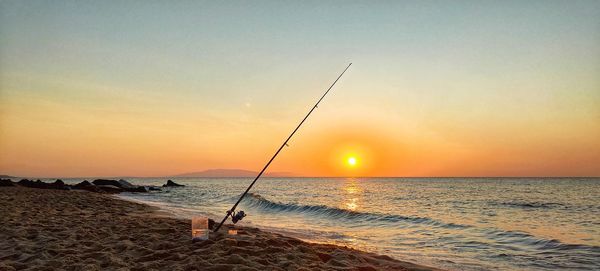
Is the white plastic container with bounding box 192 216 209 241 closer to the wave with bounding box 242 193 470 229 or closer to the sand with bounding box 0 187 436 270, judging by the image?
the sand with bounding box 0 187 436 270

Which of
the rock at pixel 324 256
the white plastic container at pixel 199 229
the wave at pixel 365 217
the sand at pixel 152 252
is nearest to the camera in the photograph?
the sand at pixel 152 252

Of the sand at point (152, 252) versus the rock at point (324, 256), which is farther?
the rock at point (324, 256)

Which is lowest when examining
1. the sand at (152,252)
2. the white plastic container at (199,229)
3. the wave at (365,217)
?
the wave at (365,217)

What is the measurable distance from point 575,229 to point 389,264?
43.3ft

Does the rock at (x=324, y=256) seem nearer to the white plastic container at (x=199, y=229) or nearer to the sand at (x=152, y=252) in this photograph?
the sand at (x=152, y=252)

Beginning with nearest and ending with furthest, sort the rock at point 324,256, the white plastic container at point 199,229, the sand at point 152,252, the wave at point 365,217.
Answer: the sand at point 152,252
the rock at point 324,256
the white plastic container at point 199,229
the wave at point 365,217

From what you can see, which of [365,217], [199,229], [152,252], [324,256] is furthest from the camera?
[365,217]

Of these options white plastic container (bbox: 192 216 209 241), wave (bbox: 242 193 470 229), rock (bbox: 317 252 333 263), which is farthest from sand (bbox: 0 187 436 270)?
wave (bbox: 242 193 470 229)

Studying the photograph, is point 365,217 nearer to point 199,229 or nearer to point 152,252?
point 199,229

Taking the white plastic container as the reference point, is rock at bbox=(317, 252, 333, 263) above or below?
below

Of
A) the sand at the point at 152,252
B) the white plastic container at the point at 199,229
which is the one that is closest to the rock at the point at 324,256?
the sand at the point at 152,252

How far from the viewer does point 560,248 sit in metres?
11.3

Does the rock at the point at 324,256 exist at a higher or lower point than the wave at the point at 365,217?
higher

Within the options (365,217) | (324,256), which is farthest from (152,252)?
(365,217)
